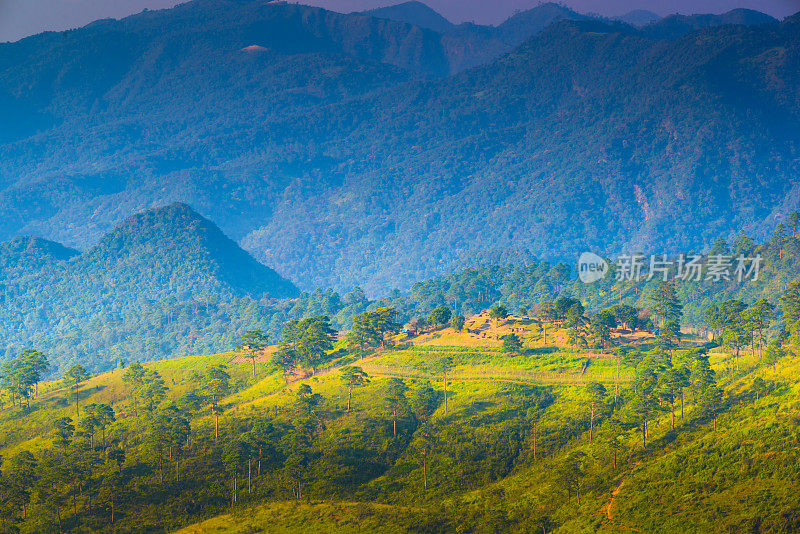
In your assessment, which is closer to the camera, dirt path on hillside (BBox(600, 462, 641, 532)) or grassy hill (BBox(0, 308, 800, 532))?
dirt path on hillside (BBox(600, 462, 641, 532))

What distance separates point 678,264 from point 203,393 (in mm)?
106694

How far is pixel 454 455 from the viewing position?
9106cm

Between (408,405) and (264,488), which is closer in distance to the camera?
(264,488)

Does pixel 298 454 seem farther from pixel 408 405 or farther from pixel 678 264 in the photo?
pixel 678 264

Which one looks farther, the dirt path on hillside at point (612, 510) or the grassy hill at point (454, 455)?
the grassy hill at point (454, 455)

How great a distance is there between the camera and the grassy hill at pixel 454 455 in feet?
242

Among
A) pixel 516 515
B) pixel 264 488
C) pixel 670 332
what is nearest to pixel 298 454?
pixel 264 488

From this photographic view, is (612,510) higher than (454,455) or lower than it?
lower

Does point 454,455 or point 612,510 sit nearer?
point 612,510

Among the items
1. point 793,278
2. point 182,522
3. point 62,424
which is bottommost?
point 182,522

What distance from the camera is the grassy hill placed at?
242 ft

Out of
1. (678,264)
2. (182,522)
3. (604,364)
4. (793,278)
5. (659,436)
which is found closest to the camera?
(182,522)

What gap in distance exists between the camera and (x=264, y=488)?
8619cm

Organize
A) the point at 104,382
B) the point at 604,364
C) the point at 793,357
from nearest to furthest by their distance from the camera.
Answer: the point at 793,357 → the point at 604,364 → the point at 104,382
